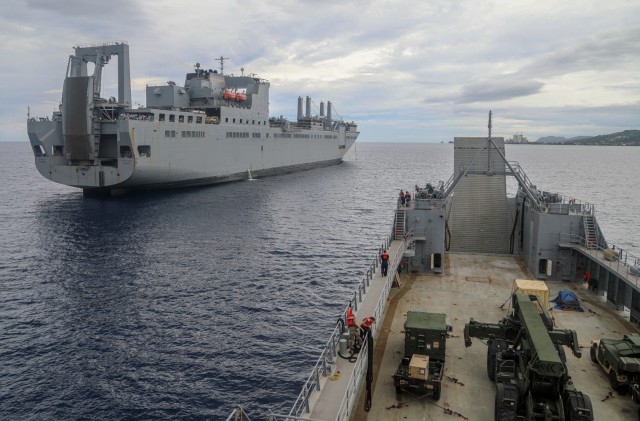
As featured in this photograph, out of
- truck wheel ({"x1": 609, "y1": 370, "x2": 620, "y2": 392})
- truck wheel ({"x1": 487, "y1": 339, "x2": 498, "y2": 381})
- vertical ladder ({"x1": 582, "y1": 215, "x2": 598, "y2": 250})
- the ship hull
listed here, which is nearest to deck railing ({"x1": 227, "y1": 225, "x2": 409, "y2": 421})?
truck wheel ({"x1": 487, "y1": 339, "x2": 498, "y2": 381})

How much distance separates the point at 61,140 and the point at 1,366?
49.0 meters

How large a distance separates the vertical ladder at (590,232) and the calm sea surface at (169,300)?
44.7 feet

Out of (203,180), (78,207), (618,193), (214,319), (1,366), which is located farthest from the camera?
(618,193)

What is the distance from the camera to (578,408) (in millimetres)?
10336

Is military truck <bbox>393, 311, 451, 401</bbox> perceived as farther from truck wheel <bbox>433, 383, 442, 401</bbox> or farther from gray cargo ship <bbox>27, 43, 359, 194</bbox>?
gray cargo ship <bbox>27, 43, 359, 194</bbox>

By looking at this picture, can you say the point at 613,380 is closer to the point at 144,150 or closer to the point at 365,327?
the point at 365,327

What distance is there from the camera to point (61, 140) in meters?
62.5

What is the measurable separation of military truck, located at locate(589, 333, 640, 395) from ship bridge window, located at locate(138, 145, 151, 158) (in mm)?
56735

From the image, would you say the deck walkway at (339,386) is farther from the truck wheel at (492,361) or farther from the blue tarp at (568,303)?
the blue tarp at (568,303)

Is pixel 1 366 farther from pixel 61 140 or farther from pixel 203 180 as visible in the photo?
pixel 203 180

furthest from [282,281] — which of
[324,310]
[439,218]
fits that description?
[439,218]

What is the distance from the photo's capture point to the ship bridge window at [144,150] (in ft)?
200

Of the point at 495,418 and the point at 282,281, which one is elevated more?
the point at 495,418

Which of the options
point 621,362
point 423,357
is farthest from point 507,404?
point 621,362
